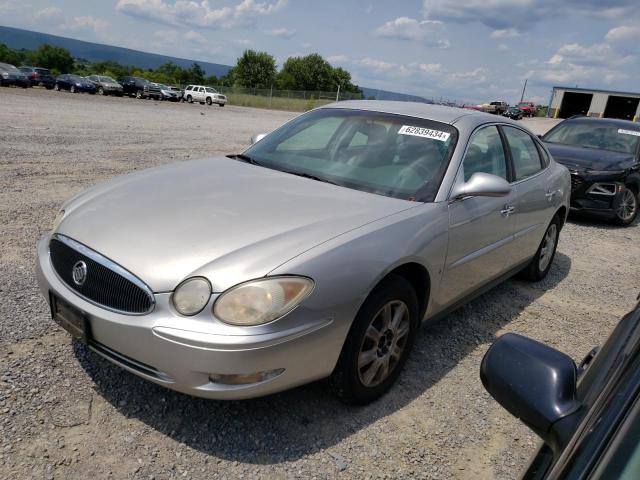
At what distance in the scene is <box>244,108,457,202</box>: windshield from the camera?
3.36 meters

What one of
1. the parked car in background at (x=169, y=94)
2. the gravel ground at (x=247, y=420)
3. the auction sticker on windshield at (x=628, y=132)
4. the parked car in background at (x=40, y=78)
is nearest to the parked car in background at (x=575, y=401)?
the gravel ground at (x=247, y=420)

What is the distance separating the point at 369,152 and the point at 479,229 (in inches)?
36.2

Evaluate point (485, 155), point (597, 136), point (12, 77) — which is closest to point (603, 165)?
point (597, 136)

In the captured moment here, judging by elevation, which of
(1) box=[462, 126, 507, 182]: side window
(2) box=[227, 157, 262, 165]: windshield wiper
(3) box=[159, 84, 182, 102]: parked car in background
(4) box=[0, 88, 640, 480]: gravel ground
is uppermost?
(1) box=[462, 126, 507, 182]: side window

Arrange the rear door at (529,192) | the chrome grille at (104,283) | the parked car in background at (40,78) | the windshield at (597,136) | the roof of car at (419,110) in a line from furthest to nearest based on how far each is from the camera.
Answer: the parked car in background at (40,78) < the windshield at (597,136) < the rear door at (529,192) < the roof of car at (419,110) < the chrome grille at (104,283)

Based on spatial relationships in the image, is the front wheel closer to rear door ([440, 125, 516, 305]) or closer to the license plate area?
rear door ([440, 125, 516, 305])

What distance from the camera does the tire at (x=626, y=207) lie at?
27.3 ft

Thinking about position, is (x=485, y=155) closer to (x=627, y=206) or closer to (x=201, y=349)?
(x=201, y=349)

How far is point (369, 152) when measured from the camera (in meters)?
3.60

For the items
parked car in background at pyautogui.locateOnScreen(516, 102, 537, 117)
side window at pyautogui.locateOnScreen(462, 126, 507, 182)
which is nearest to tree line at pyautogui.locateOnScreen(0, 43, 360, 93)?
parked car in background at pyautogui.locateOnScreen(516, 102, 537, 117)

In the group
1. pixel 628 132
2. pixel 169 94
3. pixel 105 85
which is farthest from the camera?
pixel 169 94

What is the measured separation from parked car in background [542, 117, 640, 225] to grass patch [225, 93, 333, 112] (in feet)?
131

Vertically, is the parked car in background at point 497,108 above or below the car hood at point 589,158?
above

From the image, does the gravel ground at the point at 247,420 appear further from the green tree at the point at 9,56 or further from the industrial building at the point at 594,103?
the green tree at the point at 9,56
